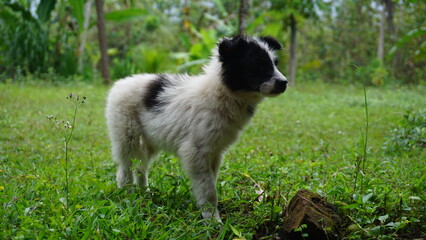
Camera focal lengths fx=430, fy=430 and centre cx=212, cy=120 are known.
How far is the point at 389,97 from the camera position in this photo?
12.7 meters

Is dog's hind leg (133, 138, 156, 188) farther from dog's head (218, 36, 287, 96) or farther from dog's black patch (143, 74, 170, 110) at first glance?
dog's head (218, 36, 287, 96)

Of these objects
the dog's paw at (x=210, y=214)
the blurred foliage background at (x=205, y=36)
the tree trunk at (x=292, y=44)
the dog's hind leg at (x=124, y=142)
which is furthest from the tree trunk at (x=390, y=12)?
the dog's paw at (x=210, y=214)

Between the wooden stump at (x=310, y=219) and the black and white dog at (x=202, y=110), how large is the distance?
2.28ft

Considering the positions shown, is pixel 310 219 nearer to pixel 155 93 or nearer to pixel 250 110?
pixel 250 110

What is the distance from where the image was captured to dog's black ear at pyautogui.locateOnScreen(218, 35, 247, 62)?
3.78 m

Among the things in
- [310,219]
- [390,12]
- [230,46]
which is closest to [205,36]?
[390,12]

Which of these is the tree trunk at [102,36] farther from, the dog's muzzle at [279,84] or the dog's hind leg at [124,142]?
the dog's muzzle at [279,84]

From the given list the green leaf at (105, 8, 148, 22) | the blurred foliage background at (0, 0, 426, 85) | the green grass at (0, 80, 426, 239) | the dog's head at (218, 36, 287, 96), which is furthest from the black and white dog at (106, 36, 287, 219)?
the green leaf at (105, 8, 148, 22)

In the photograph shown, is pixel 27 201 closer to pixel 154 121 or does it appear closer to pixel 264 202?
pixel 154 121

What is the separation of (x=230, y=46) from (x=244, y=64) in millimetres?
203

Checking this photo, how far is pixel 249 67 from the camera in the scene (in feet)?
12.2

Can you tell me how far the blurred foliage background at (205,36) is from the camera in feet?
43.6

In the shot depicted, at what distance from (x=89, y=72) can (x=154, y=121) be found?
10.9 meters

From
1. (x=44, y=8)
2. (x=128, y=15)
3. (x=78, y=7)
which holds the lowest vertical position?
(x=128, y=15)
